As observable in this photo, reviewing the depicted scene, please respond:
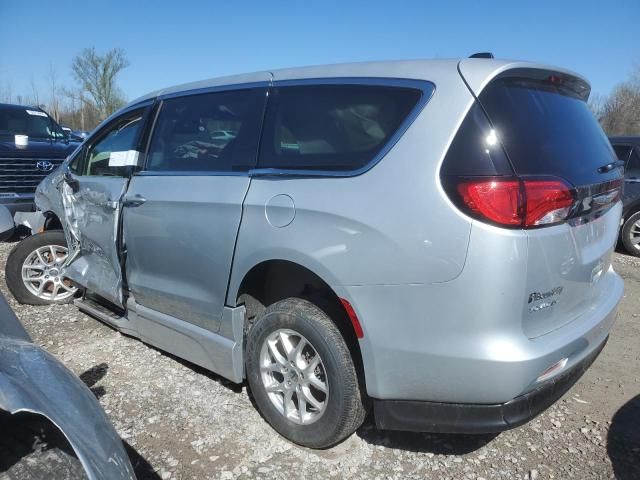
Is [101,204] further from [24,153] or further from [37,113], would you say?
[37,113]

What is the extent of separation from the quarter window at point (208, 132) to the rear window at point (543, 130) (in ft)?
4.18

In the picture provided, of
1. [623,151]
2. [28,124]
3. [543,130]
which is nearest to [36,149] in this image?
[28,124]

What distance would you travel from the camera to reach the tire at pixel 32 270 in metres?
4.49

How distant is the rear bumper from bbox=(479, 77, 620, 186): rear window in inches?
35.5

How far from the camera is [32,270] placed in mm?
4594

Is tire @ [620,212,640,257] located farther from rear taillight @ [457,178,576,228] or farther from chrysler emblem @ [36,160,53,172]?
chrysler emblem @ [36,160,53,172]

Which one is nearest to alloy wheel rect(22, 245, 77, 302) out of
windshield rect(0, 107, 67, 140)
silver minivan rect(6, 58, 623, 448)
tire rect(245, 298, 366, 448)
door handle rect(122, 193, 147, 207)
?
door handle rect(122, 193, 147, 207)

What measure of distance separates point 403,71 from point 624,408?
2422 millimetres

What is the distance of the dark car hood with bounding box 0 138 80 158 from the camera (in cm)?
673

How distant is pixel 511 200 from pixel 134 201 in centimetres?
239

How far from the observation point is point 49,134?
27.5 feet

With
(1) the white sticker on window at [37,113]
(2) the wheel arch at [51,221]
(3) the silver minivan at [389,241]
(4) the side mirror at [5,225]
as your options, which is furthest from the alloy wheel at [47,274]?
(1) the white sticker on window at [37,113]

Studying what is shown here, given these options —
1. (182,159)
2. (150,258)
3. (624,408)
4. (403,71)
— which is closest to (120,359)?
(150,258)

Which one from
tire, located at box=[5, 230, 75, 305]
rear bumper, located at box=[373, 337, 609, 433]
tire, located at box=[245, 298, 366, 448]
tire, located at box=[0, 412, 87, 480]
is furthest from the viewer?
tire, located at box=[5, 230, 75, 305]
